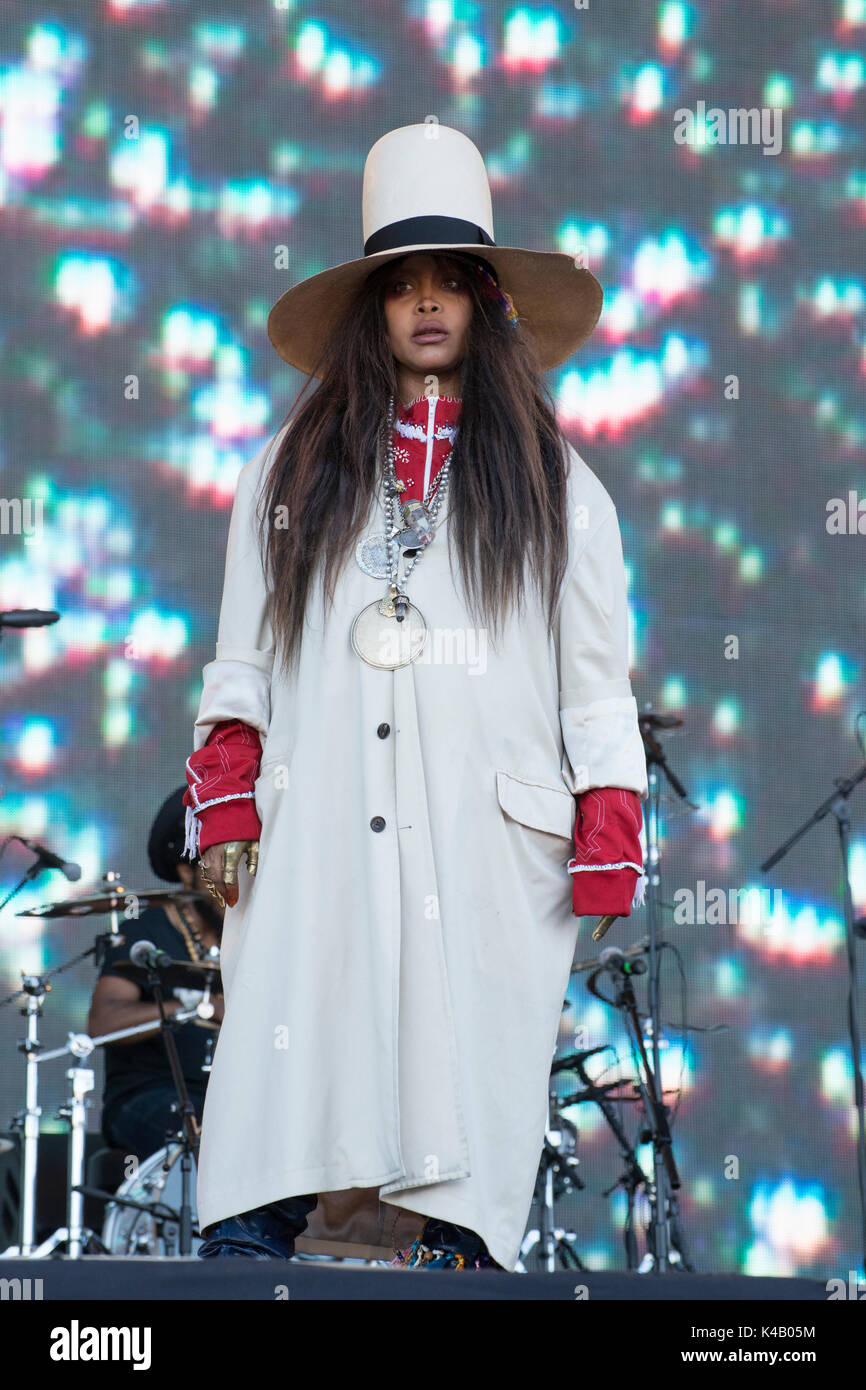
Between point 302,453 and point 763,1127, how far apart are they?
288cm

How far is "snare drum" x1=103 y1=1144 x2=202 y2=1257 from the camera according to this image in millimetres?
4059

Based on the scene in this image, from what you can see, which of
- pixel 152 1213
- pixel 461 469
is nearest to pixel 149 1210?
pixel 152 1213

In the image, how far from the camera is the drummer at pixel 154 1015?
4285 millimetres

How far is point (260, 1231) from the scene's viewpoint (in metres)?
2.04

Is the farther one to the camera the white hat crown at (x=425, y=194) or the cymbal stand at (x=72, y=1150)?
the cymbal stand at (x=72, y=1150)

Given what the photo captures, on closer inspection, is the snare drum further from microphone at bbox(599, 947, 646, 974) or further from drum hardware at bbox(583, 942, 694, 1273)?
microphone at bbox(599, 947, 646, 974)

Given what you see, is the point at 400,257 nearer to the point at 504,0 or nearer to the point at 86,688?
the point at 86,688

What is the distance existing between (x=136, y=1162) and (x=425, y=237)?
267 cm

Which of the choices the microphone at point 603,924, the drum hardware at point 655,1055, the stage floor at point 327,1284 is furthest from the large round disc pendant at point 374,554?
the drum hardware at point 655,1055

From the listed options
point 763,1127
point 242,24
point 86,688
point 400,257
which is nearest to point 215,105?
point 242,24

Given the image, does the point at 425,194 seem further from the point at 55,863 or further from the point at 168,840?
the point at 168,840

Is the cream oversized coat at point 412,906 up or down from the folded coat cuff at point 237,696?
down

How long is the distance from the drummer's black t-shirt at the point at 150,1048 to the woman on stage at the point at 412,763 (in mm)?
2276
